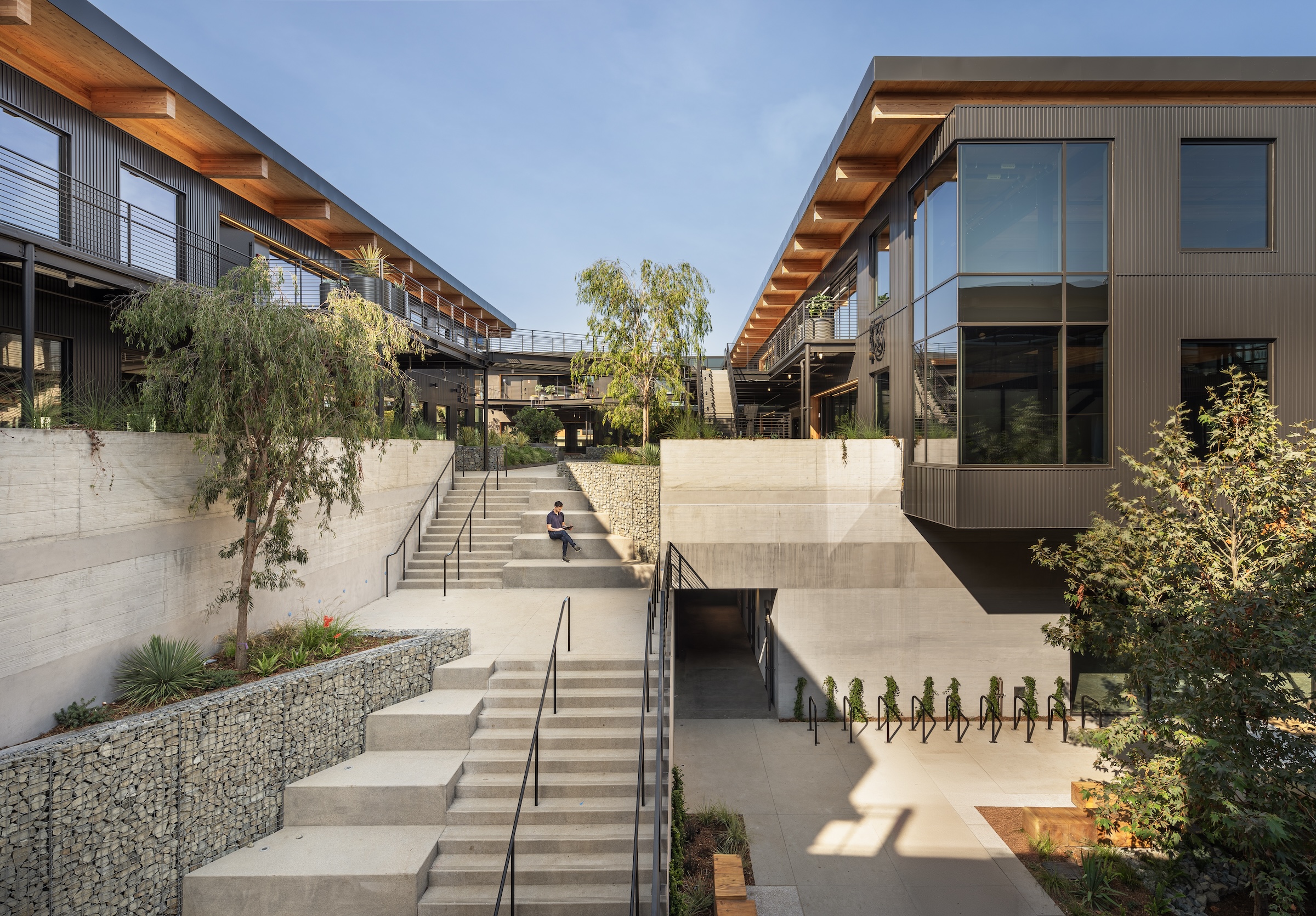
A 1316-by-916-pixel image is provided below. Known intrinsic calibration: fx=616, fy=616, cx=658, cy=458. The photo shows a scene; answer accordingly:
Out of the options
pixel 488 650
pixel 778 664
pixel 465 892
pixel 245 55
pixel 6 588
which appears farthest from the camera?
pixel 245 55

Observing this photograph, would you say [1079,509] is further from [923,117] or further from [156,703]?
[156,703]

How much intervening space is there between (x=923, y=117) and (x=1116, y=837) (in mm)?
10951

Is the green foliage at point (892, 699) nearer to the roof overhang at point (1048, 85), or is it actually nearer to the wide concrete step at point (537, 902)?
the wide concrete step at point (537, 902)

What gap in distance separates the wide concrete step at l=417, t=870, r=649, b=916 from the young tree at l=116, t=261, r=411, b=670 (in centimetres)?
392

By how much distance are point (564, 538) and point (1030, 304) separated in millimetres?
9657

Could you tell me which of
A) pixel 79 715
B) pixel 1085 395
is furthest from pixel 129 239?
pixel 1085 395

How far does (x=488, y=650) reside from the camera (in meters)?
9.28

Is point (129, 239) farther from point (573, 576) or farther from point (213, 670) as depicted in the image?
point (573, 576)

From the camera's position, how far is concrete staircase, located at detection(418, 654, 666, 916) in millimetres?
6332

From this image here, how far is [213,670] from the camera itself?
7484 millimetres

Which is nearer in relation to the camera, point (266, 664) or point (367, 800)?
point (367, 800)

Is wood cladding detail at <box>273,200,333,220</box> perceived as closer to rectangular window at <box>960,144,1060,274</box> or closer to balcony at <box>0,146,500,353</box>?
balcony at <box>0,146,500,353</box>

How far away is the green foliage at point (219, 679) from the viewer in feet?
23.5

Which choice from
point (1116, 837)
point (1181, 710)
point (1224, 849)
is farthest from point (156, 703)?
point (1224, 849)
